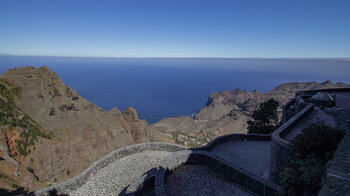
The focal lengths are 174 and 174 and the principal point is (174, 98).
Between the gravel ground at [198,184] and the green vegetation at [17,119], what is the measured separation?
71.2 ft

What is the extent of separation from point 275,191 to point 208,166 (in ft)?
11.9

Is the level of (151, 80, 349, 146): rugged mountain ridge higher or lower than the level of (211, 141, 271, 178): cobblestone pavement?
lower

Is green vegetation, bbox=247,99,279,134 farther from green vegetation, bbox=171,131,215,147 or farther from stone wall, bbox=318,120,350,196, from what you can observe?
green vegetation, bbox=171,131,215,147

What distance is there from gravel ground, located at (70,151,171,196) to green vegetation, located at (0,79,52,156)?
15970 millimetres

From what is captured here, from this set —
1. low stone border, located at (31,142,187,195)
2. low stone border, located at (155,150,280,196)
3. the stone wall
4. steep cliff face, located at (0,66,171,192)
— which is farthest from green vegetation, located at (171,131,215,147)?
the stone wall

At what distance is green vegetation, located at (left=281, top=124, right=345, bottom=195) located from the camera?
18.7 feet

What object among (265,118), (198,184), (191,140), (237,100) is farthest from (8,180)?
(237,100)

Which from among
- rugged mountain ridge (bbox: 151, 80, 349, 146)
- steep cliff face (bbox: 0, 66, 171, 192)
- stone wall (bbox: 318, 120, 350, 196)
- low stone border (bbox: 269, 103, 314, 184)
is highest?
stone wall (bbox: 318, 120, 350, 196)

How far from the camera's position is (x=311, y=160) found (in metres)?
6.14

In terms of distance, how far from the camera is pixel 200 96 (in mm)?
158750

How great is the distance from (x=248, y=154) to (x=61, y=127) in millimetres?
28311

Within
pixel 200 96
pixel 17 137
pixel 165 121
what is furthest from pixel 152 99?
pixel 17 137

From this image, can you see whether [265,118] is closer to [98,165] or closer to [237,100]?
[98,165]

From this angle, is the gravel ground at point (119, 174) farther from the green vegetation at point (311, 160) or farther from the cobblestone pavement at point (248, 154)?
the green vegetation at point (311, 160)
